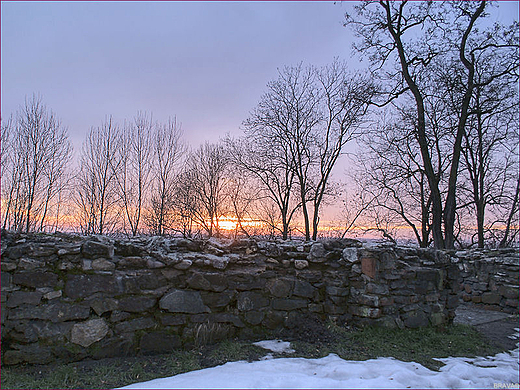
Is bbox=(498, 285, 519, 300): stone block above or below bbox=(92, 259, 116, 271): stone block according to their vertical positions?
below

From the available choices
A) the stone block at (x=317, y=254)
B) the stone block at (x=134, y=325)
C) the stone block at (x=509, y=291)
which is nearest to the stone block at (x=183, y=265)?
the stone block at (x=134, y=325)

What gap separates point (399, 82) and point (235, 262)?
1079cm

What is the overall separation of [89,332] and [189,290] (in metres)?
1.13

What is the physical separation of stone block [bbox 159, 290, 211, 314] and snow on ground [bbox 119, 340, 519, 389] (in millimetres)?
807

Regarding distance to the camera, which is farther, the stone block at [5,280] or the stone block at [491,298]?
the stone block at [491,298]

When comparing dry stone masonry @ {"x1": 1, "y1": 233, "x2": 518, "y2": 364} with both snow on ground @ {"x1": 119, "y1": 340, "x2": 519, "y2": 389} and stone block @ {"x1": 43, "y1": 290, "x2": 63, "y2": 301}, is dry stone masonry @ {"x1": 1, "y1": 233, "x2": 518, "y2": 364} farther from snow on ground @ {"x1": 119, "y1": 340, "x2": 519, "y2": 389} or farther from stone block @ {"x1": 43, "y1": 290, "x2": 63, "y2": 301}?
snow on ground @ {"x1": 119, "y1": 340, "x2": 519, "y2": 389}

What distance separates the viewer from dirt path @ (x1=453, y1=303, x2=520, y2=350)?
5176 millimetres

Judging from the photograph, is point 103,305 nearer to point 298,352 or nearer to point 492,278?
point 298,352

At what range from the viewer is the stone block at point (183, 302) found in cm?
392

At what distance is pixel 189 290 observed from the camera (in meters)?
4.08

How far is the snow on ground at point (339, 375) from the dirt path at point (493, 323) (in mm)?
1486

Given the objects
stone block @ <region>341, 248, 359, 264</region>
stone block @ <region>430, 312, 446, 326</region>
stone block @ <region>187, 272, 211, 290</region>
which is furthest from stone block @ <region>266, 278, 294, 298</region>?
stone block @ <region>430, 312, 446, 326</region>

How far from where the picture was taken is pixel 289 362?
3564mm

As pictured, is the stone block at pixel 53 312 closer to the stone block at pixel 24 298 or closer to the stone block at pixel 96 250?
the stone block at pixel 24 298
